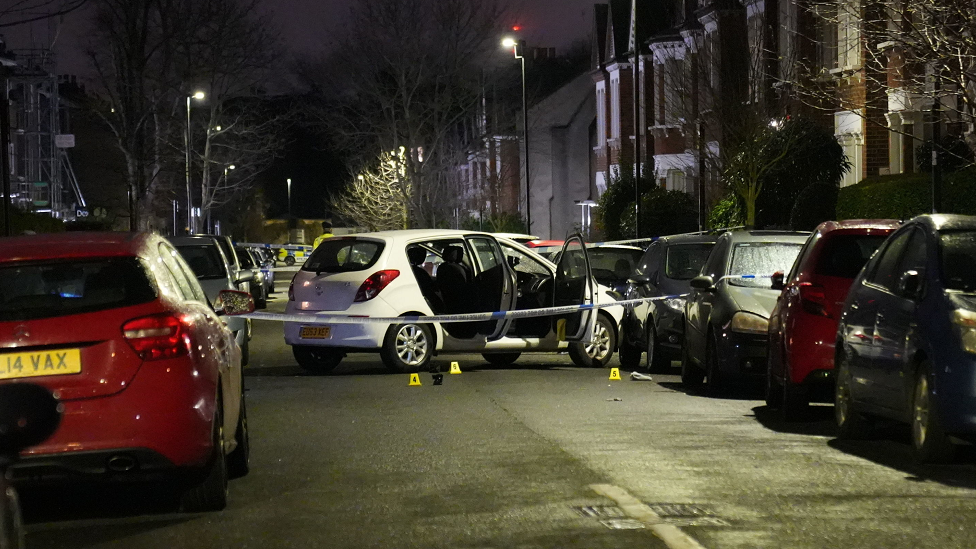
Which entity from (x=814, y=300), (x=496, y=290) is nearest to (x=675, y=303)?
(x=496, y=290)

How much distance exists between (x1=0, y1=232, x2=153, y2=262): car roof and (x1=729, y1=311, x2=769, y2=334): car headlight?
6.77 metres

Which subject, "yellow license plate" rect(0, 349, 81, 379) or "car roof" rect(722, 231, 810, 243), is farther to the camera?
"car roof" rect(722, 231, 810, 243)

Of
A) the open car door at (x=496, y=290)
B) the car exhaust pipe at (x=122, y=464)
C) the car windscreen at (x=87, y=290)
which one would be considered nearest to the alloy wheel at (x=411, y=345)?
the open car door at (x=496, y=290)

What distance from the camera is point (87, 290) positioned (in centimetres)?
784

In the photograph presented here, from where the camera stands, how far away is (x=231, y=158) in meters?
67.2

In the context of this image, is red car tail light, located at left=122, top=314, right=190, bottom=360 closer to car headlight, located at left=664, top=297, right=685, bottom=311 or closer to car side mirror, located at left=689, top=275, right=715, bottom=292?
car side mirror, located at left=689, top=275, right=715, bottom=292

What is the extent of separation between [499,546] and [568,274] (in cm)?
1068

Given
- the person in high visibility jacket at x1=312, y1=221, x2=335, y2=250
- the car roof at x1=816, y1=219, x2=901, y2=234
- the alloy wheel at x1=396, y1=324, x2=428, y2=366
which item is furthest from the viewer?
the person in high visibility jacket at x1=312, y1=221, x2=335, y2=250

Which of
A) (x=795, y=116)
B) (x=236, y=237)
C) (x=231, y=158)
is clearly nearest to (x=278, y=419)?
(x=795, y=116)

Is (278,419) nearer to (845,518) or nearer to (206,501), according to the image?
(206,501)

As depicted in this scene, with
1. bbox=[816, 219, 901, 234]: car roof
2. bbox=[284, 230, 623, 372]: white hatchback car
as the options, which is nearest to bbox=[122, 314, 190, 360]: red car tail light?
bbox=[816, 219, 901, 234]: car roof

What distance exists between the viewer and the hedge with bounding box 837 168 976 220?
78.0ft

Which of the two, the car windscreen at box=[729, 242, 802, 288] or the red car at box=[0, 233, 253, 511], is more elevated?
the car windscreen at box=[729, 242, 802, 288]

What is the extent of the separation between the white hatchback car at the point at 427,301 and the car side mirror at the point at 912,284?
7.29 m
